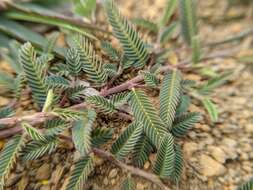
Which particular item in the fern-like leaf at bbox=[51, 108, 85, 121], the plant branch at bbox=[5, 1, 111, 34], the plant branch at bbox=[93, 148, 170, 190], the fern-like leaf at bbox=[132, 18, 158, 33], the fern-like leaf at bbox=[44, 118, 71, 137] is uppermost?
the fern-like leaf at bbox=[132, 18, 158, 33]

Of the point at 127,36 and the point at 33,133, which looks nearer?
the point at 33,133

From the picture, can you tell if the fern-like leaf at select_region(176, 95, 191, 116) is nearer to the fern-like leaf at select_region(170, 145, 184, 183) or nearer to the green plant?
the green plant

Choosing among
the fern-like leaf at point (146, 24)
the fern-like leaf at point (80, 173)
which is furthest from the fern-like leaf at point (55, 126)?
the fern-like leaf at point (146, 24)

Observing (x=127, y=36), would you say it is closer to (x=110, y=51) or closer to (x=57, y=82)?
(x=110, y=51)

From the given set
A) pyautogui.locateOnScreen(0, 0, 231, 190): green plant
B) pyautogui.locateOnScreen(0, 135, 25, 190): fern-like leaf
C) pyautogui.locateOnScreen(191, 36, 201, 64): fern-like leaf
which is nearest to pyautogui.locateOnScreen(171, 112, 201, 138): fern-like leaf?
pyautogui.locateOnScreen(0, 0, 231, 190): green plant

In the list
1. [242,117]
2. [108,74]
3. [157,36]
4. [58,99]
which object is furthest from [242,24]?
[58,99]

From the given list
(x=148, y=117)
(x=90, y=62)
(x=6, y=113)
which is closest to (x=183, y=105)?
(x=148, y=117)

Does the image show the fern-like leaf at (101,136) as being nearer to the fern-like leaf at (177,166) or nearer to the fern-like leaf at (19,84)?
the fern-like leaf at (177,166)
